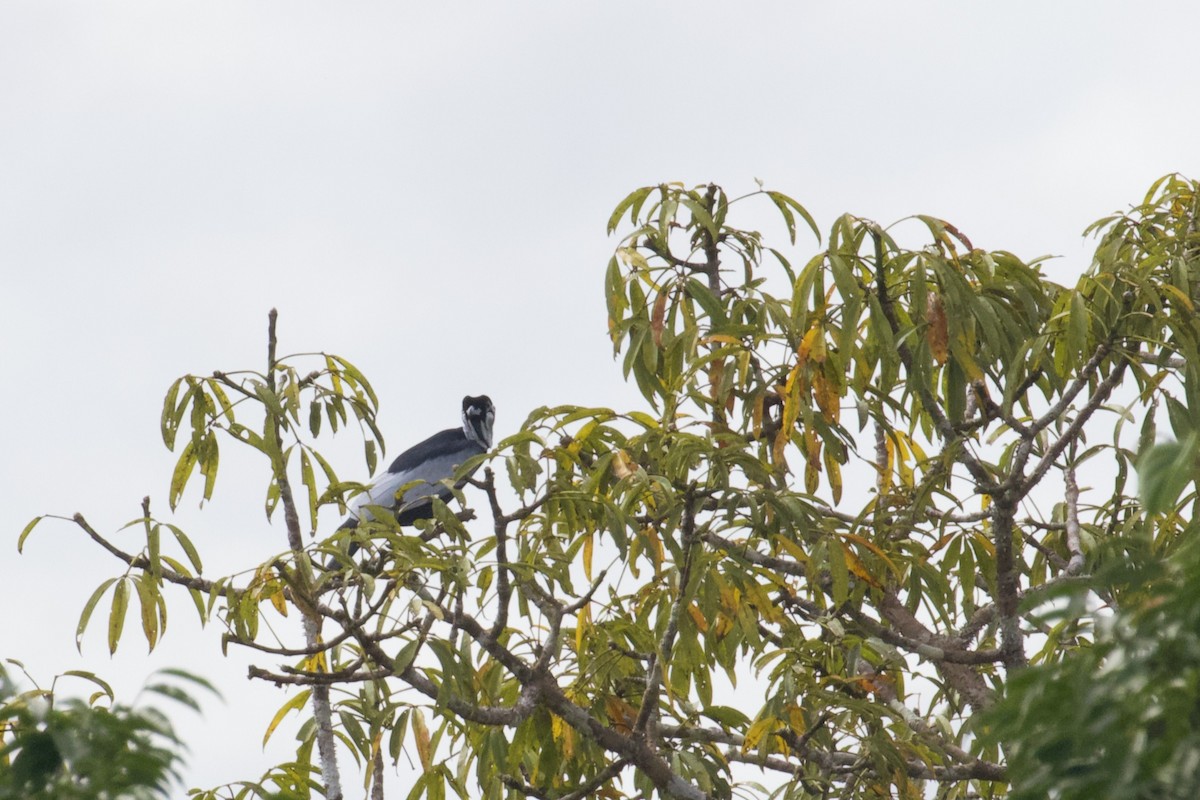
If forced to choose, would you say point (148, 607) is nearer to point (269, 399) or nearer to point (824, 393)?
point (269, 399)

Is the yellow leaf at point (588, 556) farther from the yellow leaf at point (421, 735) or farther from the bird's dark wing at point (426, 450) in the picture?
the bird's dark wing at point (426, 450)

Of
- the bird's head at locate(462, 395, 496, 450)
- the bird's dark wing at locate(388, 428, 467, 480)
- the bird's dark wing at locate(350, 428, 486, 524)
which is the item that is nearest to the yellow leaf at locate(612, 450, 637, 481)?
the bird's dark wing at locate(350, 428, 486, 524)

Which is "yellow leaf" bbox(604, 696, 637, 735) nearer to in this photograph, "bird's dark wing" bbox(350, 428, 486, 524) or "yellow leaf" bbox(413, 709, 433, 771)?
"yellow leaf" bbox(413, 709, 433, 771)

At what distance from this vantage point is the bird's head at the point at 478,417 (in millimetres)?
9633

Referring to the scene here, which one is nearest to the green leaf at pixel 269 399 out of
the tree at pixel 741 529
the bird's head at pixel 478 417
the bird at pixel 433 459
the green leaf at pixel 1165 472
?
the tree at pixel 741 529

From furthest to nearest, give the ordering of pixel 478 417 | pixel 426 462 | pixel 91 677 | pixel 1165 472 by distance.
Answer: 1. pixel 478 417
2. pixel 426 462
3. pixel 91 677
4. pixel 1165 472

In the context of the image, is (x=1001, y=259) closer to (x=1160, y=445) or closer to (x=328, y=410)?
(x=328, y=410)

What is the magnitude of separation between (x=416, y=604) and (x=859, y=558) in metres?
1.33

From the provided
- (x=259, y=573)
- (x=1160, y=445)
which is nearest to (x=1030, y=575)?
(x=259, y=573)

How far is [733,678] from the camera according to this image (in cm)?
407

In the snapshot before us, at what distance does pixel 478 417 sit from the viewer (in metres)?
9.70

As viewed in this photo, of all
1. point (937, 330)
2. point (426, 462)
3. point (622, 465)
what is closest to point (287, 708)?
point (622, 465)

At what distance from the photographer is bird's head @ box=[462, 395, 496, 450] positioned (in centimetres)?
963

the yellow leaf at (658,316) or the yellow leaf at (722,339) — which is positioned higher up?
the yellow leaf at (658,316)
